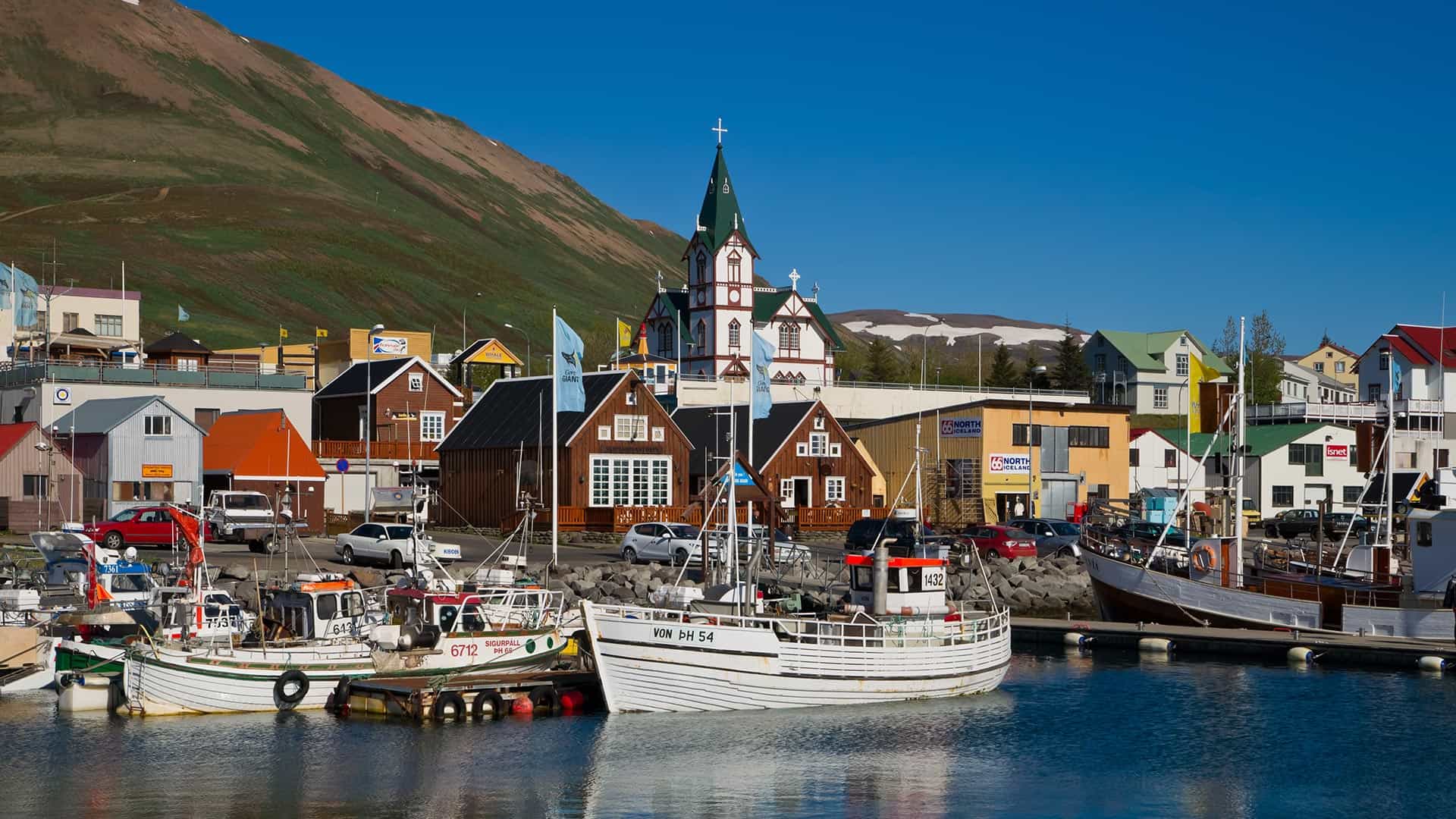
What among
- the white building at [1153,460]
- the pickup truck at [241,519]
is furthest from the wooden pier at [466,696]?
the white building at [1153,460]

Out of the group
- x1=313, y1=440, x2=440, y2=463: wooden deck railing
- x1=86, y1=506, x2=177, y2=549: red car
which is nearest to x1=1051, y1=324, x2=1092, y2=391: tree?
x1=313, y1=440, x2=440, y2=463: wooden deck railing

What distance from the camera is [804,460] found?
77750mm

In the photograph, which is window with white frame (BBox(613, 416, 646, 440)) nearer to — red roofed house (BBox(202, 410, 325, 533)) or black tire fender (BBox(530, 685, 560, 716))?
red roofed house (BBox(202, 410, 325, 533))

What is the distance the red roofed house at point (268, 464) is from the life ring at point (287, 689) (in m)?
34.9

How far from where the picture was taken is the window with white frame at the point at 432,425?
8581cm

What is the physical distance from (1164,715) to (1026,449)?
4751cm

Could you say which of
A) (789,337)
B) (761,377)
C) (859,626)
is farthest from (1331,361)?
(859,626)

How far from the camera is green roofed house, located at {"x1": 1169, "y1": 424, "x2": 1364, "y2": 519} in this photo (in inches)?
3701

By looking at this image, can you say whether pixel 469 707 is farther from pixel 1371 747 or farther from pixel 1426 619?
pixel 1426 619

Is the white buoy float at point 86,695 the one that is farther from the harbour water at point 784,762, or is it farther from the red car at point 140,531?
the red car at point 140,531

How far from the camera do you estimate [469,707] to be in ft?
115

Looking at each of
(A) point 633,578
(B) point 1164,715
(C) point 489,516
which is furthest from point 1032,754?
(C) point 489,516

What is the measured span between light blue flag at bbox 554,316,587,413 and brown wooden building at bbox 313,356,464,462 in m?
33.6

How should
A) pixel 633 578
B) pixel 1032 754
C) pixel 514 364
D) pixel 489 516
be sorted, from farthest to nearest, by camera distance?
pixel 514 364 → pixel 489 516 → pixel 633 578 → pixel 1032 754
